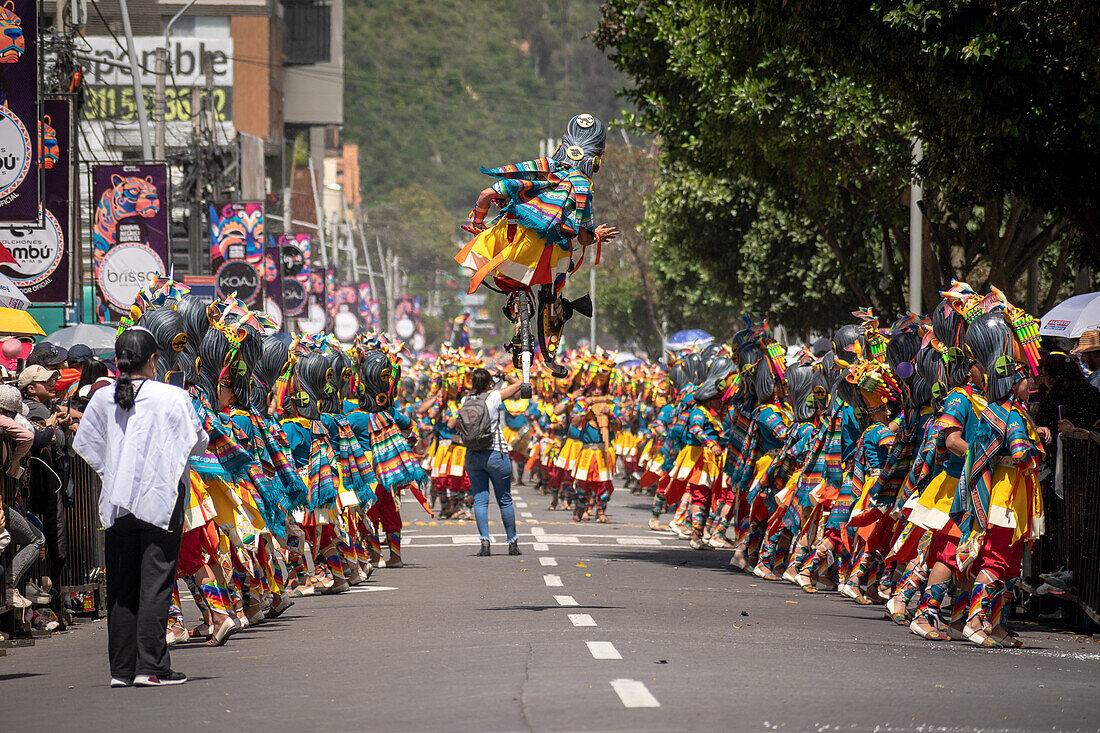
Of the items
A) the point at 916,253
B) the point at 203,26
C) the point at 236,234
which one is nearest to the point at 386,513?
the point at 916,253

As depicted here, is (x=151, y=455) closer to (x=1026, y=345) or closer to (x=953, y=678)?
(x=953, y=678)

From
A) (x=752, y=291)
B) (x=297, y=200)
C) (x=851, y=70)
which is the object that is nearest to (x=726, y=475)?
(x=851, y=70)

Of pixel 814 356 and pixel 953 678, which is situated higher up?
pixel 814 356

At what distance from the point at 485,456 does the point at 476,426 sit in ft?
1.49

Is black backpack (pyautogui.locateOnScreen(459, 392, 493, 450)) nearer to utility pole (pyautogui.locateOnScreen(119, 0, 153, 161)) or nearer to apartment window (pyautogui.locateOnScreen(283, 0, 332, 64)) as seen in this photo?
utility pole (pyautogui.locateOnScreen(119, 0, 153, 161))

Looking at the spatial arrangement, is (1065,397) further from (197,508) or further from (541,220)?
(197,508)

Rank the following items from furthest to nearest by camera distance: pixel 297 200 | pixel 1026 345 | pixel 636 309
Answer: pixel 297 200 → pixel 636 309 → pixel 1026 345

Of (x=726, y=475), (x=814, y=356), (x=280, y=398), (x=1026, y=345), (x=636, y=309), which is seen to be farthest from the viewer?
(x=636, y=309)

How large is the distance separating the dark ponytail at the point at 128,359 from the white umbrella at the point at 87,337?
37.7 ft

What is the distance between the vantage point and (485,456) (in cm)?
1922

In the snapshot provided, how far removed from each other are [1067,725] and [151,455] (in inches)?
204

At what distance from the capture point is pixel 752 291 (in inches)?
1377

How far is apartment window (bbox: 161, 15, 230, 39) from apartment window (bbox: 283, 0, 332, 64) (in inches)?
414

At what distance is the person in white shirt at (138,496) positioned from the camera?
32.1 feet
